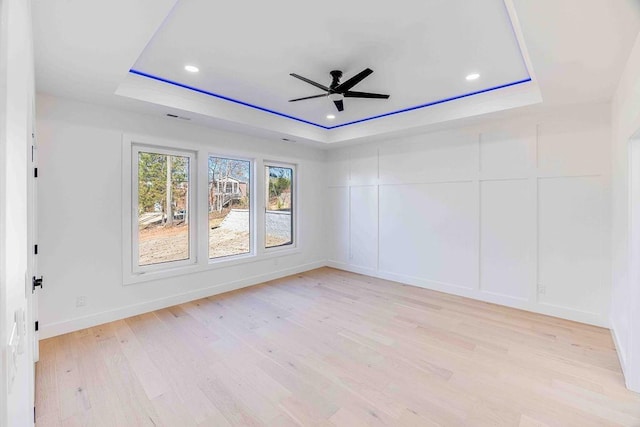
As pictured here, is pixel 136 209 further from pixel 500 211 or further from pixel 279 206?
pixel 500 211

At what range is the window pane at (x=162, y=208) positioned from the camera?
3699mm

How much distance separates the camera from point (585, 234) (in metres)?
3.30

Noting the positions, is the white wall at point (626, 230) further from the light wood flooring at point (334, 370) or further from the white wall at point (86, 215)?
the white wall at point (86, 215)

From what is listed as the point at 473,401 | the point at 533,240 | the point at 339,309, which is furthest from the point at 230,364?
the point at 533,240

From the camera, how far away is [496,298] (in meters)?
3.92

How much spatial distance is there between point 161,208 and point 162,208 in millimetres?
13

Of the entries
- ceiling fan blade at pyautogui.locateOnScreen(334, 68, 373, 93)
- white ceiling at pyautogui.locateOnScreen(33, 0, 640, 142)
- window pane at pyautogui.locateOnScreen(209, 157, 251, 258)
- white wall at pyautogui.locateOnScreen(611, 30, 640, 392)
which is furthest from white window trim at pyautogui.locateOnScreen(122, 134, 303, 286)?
white wall at pyautogui.locateOnScreen(611, 30, 640, 392)

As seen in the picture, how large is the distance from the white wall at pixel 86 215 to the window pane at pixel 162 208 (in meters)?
0.28

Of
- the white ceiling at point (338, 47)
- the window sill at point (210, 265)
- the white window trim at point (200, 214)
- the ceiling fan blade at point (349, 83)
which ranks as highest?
the white ceiling at point (338, 47)

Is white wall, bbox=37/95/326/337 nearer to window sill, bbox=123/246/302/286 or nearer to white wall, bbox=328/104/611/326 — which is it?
window sill, bbox=123/246/302/286

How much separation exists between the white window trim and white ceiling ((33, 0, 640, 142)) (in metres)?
0.54

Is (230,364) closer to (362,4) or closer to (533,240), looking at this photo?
(362,4)

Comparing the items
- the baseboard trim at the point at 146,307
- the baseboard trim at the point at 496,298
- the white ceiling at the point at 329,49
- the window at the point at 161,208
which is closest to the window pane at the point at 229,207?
the window at the point at 161,208

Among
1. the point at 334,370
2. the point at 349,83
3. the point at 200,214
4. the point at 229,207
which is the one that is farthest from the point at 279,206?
the point at 334,370
